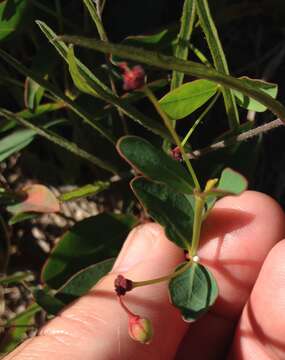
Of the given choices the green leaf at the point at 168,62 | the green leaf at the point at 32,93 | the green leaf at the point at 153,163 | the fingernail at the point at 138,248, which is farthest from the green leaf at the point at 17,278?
the green leaf at the point at 168,62

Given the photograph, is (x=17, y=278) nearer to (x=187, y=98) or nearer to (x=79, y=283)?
(x=79, y=283)

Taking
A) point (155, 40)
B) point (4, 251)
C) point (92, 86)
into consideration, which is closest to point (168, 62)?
point (92, 86)

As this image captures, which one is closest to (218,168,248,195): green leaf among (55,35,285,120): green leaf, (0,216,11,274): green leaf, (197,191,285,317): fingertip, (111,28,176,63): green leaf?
(55,35,285,120): green leaf

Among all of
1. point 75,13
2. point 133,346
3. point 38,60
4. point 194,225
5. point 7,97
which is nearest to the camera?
point 194,225

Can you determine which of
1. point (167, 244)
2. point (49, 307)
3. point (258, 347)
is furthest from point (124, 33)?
point (258, 347)

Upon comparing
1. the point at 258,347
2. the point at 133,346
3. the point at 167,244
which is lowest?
the point at 258,347

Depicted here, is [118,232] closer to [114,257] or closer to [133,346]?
[114,257]

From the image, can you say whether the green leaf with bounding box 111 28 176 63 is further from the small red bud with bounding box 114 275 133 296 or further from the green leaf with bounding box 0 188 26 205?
the small red bud with bounding box 114 275 133 296
